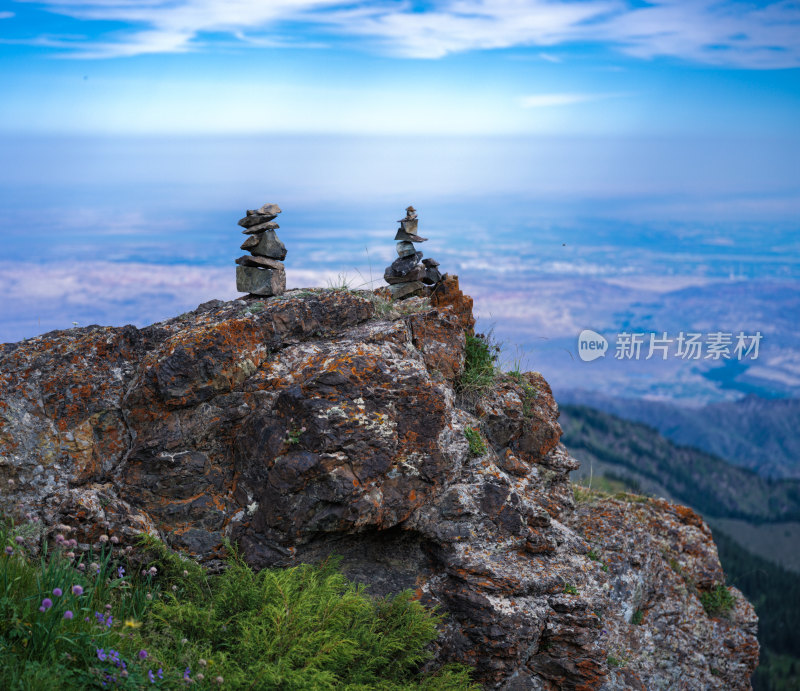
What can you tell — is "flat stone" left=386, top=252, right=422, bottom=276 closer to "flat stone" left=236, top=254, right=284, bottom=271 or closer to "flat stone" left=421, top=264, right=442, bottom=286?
"flat stone" left=421, top=264, right=442, bottom=286

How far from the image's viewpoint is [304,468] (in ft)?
33.2

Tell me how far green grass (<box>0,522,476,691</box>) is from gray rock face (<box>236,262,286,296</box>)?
4.98 meters

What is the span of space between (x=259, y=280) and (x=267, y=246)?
2.16ft

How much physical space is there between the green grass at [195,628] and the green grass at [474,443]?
2738 mm

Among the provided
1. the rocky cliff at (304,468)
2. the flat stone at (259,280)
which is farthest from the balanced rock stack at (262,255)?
the rocky cliff at (304,468)

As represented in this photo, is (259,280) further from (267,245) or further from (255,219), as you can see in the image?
(255,219)

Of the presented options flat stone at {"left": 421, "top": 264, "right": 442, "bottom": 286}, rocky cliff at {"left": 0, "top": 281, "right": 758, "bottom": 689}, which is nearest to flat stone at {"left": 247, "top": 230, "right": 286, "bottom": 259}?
rocky cliff at {"left": 0, "top": 281, "right": 758, "bottom": 689}

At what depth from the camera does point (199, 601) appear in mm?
9234

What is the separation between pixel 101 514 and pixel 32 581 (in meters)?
2.17

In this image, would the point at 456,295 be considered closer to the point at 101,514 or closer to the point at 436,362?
the point at 436,362

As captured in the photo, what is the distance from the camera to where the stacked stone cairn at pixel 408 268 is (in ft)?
48.9

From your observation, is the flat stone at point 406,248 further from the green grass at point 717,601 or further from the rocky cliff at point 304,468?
the green grass at point 717,601

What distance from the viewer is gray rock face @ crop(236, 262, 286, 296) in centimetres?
1274

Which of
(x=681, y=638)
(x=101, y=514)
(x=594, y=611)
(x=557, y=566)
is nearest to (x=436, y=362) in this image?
(x=557, y=566)
